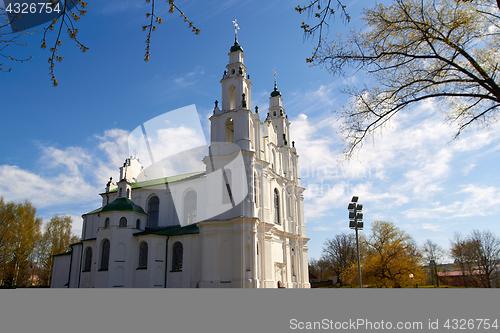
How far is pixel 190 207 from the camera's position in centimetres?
3266

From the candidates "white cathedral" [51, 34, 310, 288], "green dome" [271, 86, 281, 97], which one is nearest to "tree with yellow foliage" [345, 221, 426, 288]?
"white cathedral" [51, 34, 310, 288]

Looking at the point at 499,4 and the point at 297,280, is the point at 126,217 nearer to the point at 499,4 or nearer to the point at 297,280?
the point at 297,280

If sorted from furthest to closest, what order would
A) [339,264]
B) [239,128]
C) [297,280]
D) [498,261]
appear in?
1. [339,264]
2. [498,261]
3. [297,280]
4. [239,128]

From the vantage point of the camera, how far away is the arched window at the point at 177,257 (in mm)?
28277

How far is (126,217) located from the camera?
29.9m

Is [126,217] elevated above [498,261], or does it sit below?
above

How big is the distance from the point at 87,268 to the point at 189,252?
10295mm

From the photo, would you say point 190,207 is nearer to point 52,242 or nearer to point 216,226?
point 216,226

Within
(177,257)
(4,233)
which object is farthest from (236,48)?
(4,233)

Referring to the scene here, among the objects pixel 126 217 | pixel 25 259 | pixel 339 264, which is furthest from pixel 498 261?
pixel 25 259

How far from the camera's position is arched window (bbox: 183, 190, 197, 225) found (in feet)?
105

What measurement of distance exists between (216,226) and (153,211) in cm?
991

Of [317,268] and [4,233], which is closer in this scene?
[4,233]

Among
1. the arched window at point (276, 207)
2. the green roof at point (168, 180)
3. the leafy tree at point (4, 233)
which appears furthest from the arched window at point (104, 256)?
the arched window at point (276, 207)
